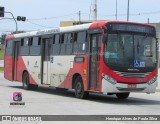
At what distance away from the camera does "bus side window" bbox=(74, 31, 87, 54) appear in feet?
64.5

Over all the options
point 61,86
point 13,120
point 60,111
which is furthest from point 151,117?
point 61,86

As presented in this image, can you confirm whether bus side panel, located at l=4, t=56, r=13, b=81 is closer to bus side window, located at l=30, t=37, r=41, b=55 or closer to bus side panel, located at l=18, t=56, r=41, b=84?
bus side panel, located at l=18, t=56, r=41, b=84

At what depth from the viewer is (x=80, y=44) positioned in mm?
19953

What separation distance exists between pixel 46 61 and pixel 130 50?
19.6 feet

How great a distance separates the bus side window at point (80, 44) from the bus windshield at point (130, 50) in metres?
1.59

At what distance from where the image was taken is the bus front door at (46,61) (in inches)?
910

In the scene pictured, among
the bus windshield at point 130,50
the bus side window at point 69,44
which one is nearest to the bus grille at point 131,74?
the bus windshield at point 130,50

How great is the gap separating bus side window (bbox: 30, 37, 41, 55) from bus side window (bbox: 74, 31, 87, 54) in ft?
13.6

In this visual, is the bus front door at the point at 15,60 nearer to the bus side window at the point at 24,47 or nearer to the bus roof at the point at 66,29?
the bus roof at the point at 66,29

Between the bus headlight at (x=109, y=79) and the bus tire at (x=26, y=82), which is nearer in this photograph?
the bus headlight at (x=109, y=79)

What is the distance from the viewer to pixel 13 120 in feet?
41.2

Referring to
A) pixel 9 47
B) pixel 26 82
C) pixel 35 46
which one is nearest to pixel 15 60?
pixel 9 47

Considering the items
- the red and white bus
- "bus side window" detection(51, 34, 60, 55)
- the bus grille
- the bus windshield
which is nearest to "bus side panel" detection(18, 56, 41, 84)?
"bus side window" detection(51, 34, 60, 55)

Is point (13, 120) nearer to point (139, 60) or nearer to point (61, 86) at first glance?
point (139, 60)
